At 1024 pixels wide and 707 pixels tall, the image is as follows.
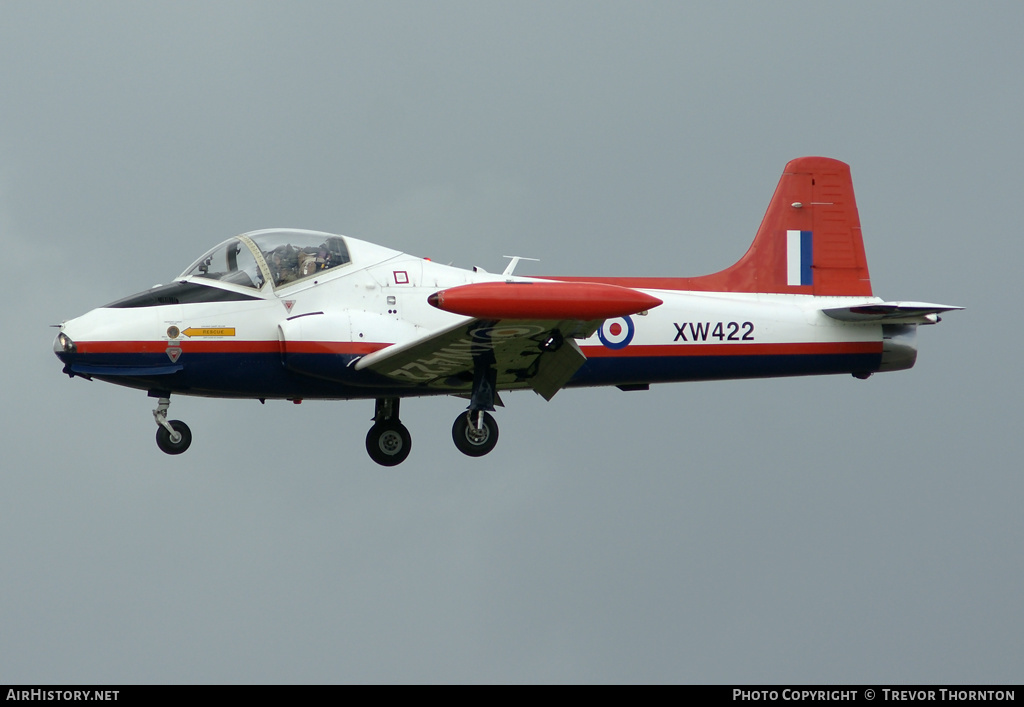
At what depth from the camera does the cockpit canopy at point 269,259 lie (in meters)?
17.7

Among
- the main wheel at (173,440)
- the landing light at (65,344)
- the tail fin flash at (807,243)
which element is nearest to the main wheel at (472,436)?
the main wheel at (173,440)

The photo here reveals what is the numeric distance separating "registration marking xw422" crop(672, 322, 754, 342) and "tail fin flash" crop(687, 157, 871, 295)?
1120 mm

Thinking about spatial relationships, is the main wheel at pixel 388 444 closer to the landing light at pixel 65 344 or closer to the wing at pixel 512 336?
Result: the wing at pixel 512 336

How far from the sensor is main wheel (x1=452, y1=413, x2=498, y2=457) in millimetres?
17719

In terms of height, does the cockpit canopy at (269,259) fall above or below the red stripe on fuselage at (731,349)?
A: above

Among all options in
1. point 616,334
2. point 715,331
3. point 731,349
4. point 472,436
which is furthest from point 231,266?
point 731,349

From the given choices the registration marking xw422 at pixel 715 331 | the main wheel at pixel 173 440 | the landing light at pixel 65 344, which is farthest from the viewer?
the registration marking xw422 at pixel 715 331

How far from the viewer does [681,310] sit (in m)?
19.0

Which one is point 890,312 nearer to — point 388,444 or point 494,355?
point 494,355

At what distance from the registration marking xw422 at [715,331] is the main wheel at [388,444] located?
3.94 m

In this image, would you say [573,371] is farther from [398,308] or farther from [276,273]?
[276,273]

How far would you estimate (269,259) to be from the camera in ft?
58.3

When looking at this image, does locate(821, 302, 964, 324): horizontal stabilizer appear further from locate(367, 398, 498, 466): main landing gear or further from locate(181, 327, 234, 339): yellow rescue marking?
locate(181, 327, 234, 339): yellow rescue marking

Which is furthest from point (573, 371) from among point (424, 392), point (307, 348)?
point (307, 348)
